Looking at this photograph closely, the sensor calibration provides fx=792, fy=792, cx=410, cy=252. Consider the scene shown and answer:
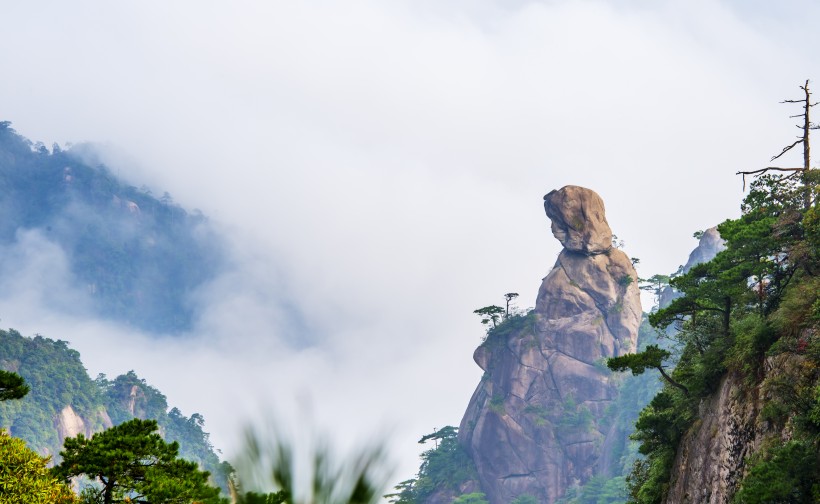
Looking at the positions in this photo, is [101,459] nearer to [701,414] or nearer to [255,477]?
[255,477]

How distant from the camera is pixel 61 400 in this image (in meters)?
120

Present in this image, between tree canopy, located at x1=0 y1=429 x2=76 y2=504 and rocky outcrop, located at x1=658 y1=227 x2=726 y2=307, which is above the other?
rocky outcrop, located at x1=658 y1=227 x2=726 y2=307

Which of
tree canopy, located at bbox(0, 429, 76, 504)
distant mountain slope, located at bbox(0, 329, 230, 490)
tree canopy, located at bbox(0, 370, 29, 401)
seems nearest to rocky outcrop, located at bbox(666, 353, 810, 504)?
tree canopy, located at bbox(0, 429, 76, 504)

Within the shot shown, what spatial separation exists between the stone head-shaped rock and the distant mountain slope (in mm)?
Result: 57401

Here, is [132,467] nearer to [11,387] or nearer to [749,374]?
[11,387]

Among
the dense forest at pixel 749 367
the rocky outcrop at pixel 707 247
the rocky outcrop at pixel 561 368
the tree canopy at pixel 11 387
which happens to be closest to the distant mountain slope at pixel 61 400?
the rocky outcrop at pixel 561 368

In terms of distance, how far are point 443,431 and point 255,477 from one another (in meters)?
90.2

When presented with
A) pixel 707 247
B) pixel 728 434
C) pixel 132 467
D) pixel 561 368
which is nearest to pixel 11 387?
pixel 132 467

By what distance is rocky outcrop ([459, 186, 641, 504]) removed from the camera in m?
81.9

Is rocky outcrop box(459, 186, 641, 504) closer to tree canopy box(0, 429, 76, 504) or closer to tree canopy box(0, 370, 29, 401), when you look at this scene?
tree canopy box(0, 370, 29, 401)

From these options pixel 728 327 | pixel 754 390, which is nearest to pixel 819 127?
pixel 728 327

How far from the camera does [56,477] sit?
391 inches

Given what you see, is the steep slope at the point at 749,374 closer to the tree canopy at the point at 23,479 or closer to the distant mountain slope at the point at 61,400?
the tree canopy at the point at 23,479

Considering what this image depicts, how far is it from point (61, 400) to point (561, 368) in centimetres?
7789
